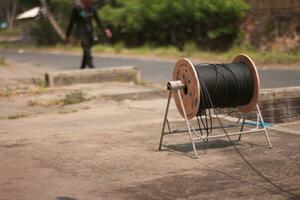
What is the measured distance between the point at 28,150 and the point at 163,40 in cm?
2659

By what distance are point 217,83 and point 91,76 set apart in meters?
8.47

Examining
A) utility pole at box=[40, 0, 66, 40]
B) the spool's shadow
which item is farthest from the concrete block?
utility pole at box=[40, 0, 66, 40]

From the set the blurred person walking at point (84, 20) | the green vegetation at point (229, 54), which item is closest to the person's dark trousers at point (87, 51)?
the blurred person walking at point (84, 20)

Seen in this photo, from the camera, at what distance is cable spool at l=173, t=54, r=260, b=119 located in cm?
810

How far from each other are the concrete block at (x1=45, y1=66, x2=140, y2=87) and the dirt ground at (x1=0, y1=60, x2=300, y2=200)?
4.28 metres

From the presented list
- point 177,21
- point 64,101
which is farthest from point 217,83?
point 177,21

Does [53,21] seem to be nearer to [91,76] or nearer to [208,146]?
[91,76]

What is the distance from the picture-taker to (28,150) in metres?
8.80

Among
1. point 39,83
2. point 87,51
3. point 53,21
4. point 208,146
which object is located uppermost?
point 53,21

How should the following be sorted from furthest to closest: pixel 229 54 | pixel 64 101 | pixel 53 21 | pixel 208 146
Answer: pixel 53 21 < pixel 229 54 < pixel 64 101 < pixel 208 146

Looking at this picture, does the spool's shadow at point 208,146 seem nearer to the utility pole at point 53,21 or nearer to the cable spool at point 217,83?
the cable spool at point 217,83

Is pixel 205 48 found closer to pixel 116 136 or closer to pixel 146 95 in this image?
pixel 146 95

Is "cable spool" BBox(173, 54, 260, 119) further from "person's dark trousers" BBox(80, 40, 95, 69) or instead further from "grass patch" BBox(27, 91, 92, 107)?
"person's dark trousers" BBox(80, 40, 95, 69)

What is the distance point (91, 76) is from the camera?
16344mm
